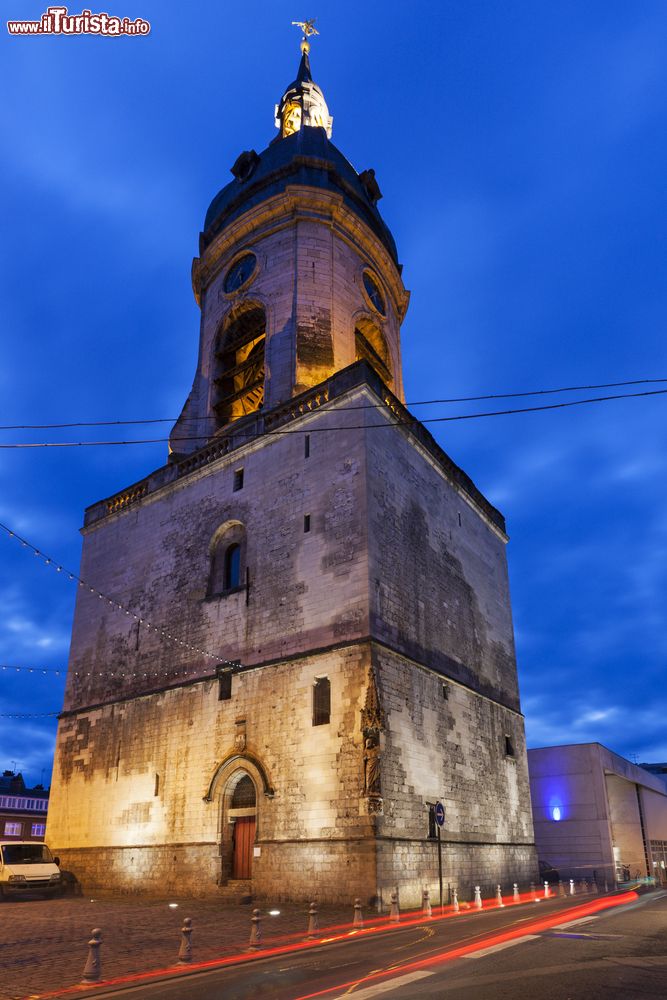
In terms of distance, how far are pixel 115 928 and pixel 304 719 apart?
20.6 ft

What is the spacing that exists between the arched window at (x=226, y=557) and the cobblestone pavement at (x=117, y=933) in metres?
8.64

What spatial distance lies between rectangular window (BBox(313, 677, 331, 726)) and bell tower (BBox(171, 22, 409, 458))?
35.1 feet

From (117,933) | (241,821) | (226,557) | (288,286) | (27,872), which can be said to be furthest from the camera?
(288,286)

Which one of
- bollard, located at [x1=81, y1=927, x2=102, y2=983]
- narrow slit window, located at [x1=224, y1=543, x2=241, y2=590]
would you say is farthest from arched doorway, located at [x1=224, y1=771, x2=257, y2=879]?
bollard, located at [x1=81, y1=927, x2=102, y2=983]

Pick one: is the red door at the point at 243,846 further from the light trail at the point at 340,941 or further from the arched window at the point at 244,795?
the light trail at the point at 340,941

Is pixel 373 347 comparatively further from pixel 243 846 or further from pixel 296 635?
pixel 243 846

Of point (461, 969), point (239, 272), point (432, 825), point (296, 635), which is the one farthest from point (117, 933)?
point (239, 272)

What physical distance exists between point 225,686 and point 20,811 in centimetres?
3395

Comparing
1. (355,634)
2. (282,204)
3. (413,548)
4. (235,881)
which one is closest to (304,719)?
(355,634)

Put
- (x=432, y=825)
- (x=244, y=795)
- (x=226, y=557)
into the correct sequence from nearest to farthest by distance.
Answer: (x=432, y=825), (x=244, y=795), (x=226, y=557)

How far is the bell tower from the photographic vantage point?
25.8 metres

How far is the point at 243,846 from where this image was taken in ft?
59.7

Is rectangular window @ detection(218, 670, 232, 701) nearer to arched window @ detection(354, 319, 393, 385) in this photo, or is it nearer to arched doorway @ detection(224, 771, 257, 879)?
arched doorway @ detection(224, 771, 257, 879)

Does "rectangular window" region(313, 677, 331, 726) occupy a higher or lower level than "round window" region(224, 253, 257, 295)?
lower
